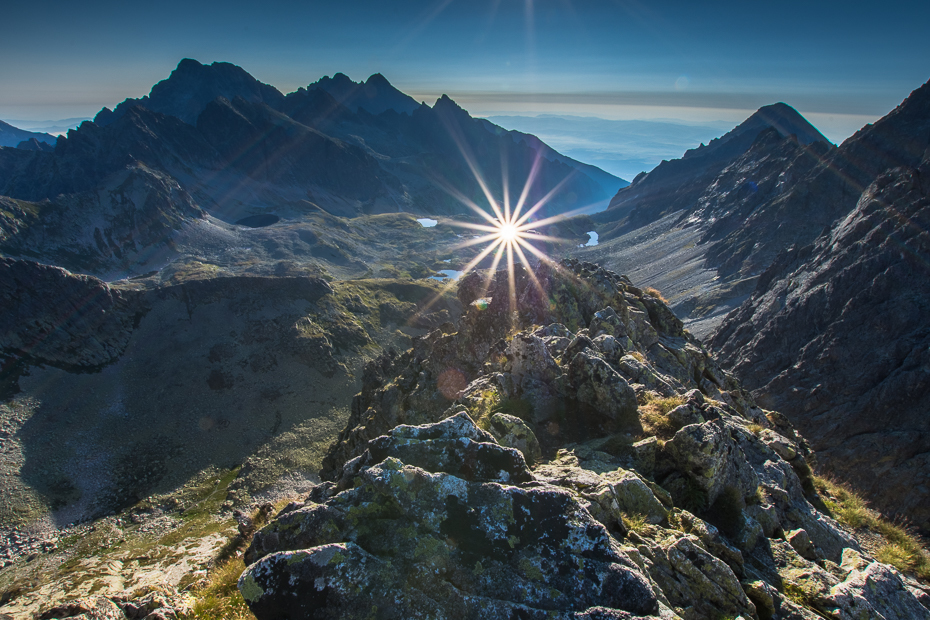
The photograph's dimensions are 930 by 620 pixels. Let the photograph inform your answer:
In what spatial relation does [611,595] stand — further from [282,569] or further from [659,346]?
[659,346]

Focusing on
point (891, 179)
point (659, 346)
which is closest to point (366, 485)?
point (659, 346)

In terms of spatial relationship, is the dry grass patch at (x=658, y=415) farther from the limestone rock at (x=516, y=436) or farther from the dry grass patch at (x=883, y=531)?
the dry grass patch at (x=883, y=531)

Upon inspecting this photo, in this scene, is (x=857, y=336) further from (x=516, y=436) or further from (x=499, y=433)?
(x=499, y=433)

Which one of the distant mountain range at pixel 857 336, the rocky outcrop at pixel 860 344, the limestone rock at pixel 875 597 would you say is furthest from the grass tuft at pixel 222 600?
the rocky outcrop at pixel 860 344

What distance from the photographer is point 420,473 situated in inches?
393

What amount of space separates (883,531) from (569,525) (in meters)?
17.8

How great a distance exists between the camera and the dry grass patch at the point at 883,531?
14992 millimetres

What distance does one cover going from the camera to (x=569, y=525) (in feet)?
29.0

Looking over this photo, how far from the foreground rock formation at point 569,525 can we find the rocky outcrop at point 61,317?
344 feet

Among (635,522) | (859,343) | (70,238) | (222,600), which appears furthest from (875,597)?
(70,238)

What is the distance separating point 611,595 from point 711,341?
11822 cm

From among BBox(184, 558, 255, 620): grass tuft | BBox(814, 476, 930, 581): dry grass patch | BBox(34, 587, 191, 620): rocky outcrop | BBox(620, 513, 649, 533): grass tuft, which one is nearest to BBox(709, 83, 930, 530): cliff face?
BBox(814, 476, 930, 581): dry grass patch

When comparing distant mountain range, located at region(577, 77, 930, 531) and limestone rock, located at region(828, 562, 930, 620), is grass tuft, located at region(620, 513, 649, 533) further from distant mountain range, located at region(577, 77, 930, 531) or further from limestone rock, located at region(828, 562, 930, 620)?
distant mountain range, located at region(577, 77, 930, 531)

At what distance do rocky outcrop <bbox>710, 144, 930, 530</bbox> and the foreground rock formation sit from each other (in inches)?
1858
